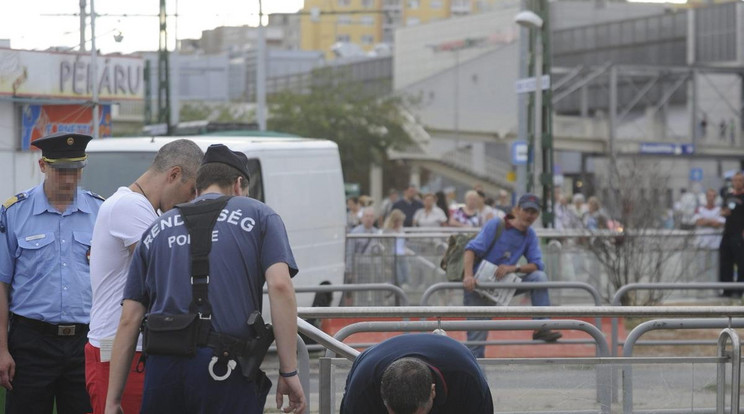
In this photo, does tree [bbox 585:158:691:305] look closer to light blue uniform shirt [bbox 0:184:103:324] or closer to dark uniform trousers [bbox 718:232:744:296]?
dark uniform trousers [bbox 718:232:744:296]

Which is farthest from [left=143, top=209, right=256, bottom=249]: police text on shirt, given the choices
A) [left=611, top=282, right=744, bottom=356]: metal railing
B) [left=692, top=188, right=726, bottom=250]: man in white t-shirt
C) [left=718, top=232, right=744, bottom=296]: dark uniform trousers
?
[left=692, top=188, right=726, bottom=250]: man in white t-shirt

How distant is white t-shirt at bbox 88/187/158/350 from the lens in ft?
17.1

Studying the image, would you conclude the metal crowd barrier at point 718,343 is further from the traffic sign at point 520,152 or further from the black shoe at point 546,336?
the traffic sign at point 520,152

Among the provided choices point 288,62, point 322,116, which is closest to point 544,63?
point 322,116

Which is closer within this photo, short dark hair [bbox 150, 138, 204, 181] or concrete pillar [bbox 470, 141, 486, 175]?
short dark hair [bbox 150, 138, 204, 181]

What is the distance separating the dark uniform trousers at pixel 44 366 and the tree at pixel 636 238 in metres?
10.6

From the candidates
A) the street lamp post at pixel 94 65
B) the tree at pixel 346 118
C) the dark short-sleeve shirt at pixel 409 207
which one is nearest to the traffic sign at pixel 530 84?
the dark short-sleeve shirt at pixel 409 207

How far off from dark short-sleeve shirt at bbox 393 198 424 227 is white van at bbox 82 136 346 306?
9.30 metres

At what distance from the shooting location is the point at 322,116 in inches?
2414

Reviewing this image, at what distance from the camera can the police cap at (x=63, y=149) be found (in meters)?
5.77

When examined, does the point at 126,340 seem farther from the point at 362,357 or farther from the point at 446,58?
the point at 446,58

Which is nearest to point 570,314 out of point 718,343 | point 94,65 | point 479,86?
point 718,343

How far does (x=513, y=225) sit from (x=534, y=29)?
372 inches

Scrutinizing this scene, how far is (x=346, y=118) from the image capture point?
62.2 metres
